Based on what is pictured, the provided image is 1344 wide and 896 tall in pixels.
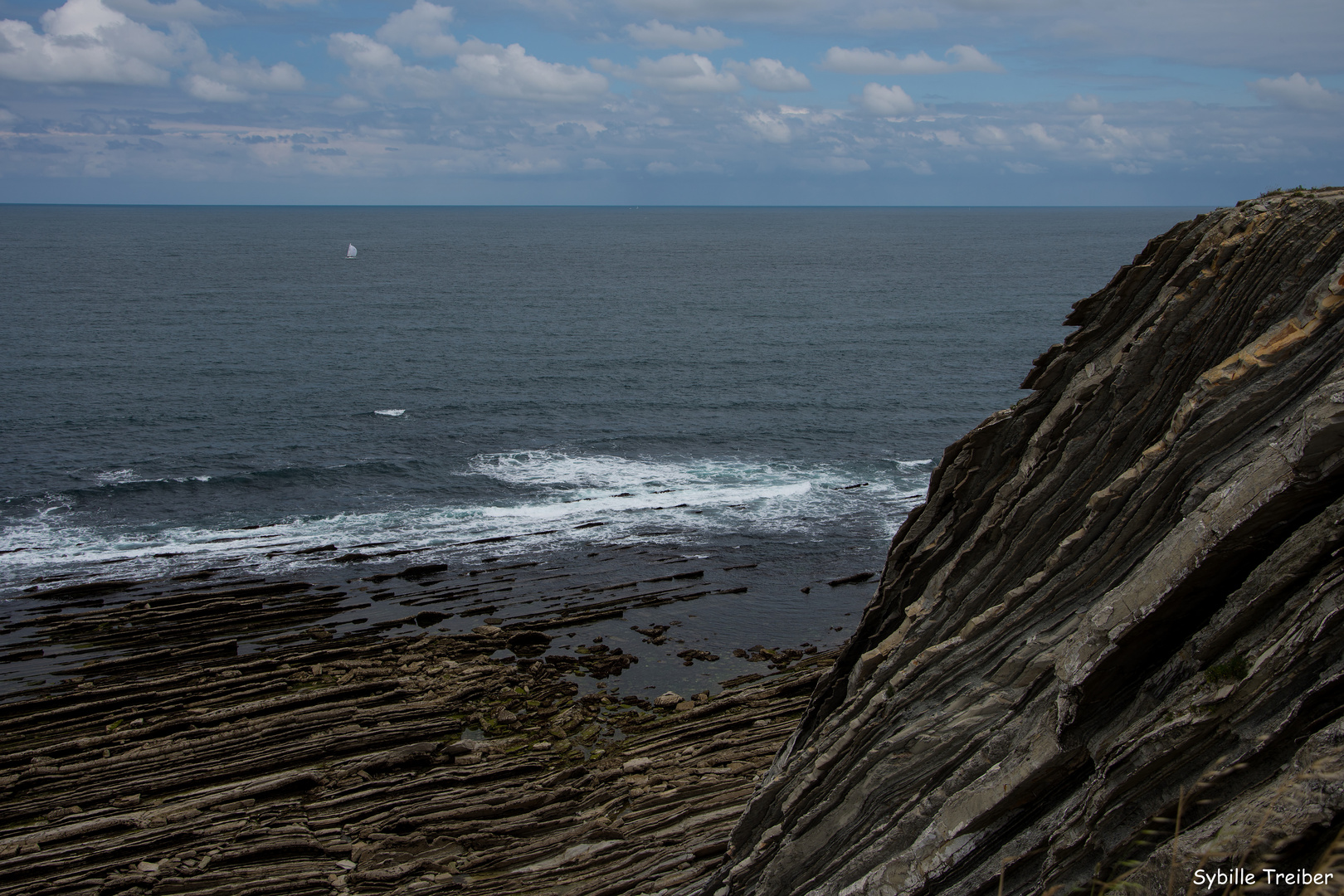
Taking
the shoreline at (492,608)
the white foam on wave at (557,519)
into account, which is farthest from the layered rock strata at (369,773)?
the white foam on wave at (557,519)

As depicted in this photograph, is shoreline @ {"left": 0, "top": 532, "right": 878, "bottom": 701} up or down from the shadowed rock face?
down

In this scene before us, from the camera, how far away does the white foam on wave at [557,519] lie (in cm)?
4841

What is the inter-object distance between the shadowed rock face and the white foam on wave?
120 feet

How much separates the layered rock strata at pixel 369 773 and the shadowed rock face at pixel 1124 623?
317 inches

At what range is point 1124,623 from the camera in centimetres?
1007

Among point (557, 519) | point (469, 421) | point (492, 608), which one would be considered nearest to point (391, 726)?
point (492, 608)

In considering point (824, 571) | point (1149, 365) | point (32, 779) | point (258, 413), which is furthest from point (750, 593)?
point (258, 413)

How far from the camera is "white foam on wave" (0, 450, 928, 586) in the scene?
48406 mm

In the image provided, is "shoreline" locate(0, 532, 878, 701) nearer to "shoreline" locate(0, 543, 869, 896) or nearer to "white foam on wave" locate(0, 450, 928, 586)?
"shoreline" locate(0, 543, 869, 896)

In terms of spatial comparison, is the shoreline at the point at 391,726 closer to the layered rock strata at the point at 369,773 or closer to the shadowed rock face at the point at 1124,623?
the layered rock strata at the point at 369,773

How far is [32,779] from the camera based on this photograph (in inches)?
1110

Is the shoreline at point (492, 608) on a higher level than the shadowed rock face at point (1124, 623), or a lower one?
lower

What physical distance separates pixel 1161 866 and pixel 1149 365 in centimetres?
736

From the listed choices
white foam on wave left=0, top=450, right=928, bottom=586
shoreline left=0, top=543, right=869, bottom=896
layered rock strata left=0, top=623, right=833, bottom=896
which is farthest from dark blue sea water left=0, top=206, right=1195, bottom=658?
layered rock strata left=0, top=623, right=833, bottom=896
